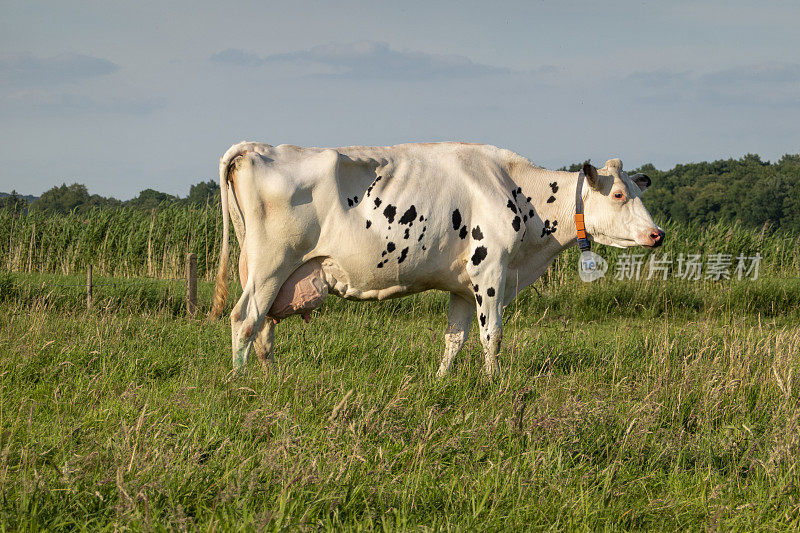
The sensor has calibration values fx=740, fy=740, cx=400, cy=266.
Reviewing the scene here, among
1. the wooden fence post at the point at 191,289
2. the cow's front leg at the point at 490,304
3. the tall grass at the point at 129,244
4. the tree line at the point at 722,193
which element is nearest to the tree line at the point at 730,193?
the tree line at the point at 722,193

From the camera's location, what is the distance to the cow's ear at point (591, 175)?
667 centimetres

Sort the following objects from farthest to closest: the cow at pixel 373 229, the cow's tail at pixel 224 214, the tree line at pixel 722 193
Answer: the tree line at pixel 722 193, the cow's tail at pixel 224 214, the cow at pixel 373 229

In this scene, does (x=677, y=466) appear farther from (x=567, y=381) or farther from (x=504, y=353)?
(x=504, y=353)

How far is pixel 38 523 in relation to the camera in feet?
10.1

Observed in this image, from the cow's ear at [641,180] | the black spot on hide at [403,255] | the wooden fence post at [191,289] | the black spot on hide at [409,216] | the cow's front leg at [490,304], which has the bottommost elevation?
the wooden fence post at [191,289]

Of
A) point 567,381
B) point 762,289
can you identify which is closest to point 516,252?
point 567,381

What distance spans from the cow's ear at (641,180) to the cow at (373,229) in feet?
2.17

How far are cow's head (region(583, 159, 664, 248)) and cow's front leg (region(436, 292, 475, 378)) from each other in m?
1.39

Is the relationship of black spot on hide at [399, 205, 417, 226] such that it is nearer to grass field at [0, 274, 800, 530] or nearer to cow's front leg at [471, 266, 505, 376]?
cow's front leg at [471, 266, 505, 376]

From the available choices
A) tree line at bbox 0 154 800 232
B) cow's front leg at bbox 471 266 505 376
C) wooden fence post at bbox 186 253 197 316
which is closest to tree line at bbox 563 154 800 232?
tree line at bbox 0 154 800 232

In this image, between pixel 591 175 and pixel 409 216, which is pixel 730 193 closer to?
pixel 591 175

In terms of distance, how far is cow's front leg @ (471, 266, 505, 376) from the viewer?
6367 millimetres

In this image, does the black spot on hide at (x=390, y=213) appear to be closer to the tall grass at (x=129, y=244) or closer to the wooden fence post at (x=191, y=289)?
the wooden fence post at (x=191, y=289)

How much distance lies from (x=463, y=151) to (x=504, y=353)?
1847mm
